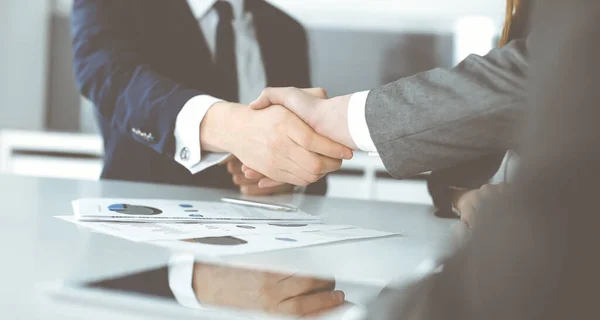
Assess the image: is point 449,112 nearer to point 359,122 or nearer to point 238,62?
point 359,122

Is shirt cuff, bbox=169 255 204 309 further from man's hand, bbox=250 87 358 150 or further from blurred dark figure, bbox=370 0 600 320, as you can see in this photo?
man's hand, bbox=250 87 358 150

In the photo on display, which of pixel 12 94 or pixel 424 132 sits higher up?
pixel 424 132

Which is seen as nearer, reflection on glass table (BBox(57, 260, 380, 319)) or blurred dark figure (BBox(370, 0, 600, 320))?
blurred dark figure (BBox(370, 0, 600, 320))

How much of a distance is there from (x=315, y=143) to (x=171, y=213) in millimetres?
268

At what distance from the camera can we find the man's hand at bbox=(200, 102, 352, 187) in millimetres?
1025

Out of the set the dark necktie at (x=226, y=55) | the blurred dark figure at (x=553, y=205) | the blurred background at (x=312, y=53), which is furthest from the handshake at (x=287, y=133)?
the blurred background at (x=312, y=53)

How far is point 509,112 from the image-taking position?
734 millimetres

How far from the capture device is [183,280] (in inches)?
18.2

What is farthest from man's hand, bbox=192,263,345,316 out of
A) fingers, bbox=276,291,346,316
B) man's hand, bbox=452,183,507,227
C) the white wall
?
the white wall

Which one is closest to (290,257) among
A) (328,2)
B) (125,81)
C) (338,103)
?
(338,103)

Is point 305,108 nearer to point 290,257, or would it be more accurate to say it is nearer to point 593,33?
point 290,257

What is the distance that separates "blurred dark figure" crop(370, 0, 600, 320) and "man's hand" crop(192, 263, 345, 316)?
0.45ft

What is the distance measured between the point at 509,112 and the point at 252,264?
13.9 inches

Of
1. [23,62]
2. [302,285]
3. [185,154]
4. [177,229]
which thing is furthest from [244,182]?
[23,62]
